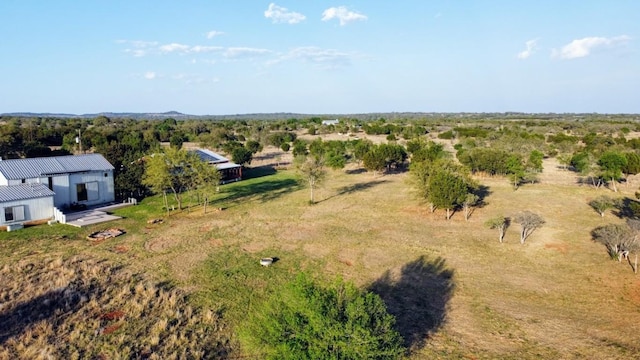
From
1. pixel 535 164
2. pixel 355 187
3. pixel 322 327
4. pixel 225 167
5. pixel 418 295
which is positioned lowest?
pixel 418 295

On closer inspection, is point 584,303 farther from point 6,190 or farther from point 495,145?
point 495,145

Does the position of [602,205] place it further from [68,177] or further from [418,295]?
[68,177]

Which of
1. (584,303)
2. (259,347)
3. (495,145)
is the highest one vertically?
(495,145)

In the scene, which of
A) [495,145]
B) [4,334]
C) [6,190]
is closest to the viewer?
[4,334]

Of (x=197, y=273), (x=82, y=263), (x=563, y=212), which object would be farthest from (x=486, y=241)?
(x=82, y=263)

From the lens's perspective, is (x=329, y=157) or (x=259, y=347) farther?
(x=329, y=157)

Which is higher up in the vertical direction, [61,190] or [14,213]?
[61,190]

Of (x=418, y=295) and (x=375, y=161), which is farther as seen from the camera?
(x=375, y=161)

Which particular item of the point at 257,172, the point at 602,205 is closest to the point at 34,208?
the point at 257,172
